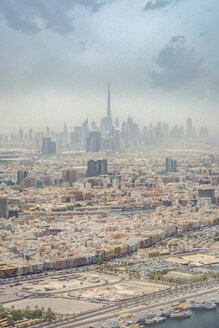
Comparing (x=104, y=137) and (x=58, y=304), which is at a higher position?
(x=104, y=137)

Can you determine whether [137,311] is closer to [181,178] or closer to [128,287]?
[128,287]

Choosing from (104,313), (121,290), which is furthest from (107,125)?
(104,313)

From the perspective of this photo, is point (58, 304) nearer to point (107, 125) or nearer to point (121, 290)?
point (121, 290)

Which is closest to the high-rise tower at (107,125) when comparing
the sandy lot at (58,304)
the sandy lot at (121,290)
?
the sandy lot at (121,290)

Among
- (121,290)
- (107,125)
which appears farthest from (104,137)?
(121,290)

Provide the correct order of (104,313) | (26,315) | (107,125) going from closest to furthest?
(26,315) → (104,313) → (107,125)

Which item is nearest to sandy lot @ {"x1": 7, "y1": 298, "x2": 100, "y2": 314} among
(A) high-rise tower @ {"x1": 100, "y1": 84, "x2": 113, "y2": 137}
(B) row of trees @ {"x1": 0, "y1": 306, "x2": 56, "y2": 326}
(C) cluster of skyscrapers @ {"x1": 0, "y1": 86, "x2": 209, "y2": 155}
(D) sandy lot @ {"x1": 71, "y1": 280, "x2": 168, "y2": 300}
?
(B) row of trees @ {"x1": 0, "y1": 306, "x2": 56, "y2": 326}

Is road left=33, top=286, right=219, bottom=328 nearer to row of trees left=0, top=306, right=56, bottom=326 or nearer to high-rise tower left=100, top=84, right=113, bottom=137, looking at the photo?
row of trees left=0, top=306, right=56, bottom=326

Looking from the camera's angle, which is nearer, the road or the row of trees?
the road

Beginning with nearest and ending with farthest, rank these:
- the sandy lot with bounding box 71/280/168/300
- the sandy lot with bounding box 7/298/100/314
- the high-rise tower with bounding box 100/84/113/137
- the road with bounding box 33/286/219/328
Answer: the road with bounding box 33/286/219/328 → the sandy lot with bounding box 7/298/100/314 → the sandy lot with bounding box 71/280/168/300 → the high-rise tower with bounding box 100/84/113/137

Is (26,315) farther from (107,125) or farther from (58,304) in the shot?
(107,125)

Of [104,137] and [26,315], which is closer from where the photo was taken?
[26,315]

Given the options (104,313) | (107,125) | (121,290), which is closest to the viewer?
(104,313)
